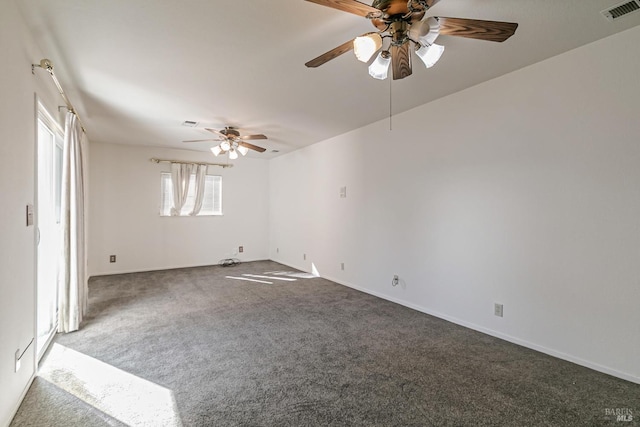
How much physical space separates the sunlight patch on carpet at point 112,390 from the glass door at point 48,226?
35cm

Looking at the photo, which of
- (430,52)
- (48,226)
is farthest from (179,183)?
(430,52)

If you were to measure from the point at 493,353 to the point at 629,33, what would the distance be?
2.75 m

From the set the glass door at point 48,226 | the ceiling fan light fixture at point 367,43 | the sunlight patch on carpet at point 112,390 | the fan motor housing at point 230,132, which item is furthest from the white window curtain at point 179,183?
the ceiling fan light fixture at point 367,43

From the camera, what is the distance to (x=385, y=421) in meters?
1.81

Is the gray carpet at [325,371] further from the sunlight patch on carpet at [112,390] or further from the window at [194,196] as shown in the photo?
the window at [194,196]

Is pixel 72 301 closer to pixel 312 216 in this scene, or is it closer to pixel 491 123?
pixel 312 216

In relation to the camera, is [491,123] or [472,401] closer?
[472,401]

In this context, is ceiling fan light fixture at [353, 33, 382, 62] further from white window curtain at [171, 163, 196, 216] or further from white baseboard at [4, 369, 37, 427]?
white window curtain at [171, 163, 196, 216]

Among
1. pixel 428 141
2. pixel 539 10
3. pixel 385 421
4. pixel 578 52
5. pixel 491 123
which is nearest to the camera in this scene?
pixel 385 421

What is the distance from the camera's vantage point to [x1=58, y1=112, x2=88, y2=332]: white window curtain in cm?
310

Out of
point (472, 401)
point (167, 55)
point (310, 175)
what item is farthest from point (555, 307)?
point (310, 175)

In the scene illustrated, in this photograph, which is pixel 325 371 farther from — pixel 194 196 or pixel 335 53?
pixel 194 196

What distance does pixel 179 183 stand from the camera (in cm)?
639

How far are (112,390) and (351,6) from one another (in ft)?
9.65
